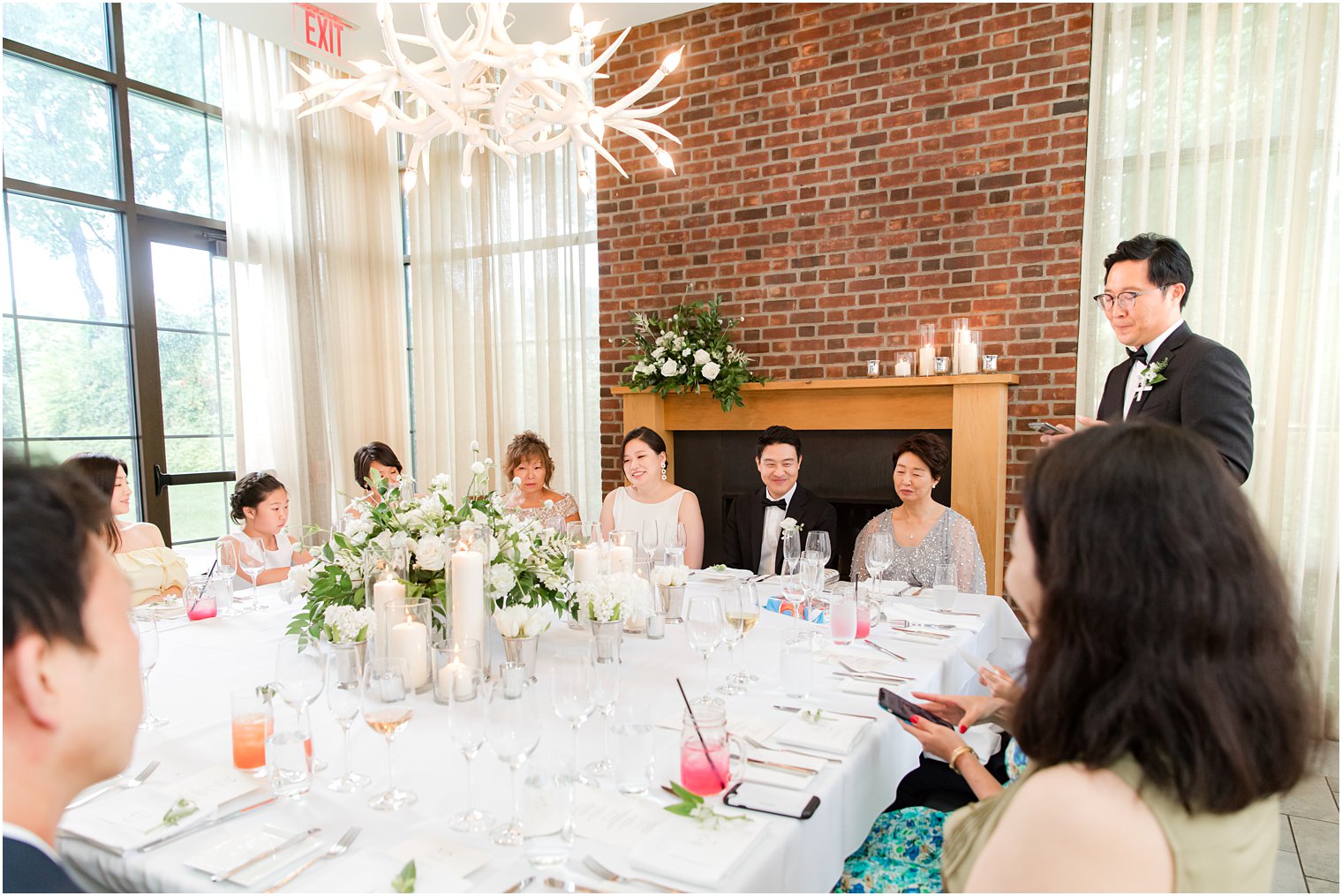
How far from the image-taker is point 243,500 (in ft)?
10.2

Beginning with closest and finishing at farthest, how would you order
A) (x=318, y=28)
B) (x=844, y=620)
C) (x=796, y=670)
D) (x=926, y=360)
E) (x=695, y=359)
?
1. (x=796, y=670)
2. (x=844, y=620)
3. (x=318, y=28)
4. (x=926, y=360)
5. (x=695, y=359)

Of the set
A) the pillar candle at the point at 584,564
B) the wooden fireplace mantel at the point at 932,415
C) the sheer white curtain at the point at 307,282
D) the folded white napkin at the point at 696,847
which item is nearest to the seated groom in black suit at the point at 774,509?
the wooden fireplace mantel at the point at 932,415

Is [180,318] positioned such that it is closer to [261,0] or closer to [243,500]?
[261,0]

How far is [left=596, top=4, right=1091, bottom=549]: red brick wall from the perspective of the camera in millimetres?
3797

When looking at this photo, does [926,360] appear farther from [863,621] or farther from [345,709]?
[345,709]

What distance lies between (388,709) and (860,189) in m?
3.77

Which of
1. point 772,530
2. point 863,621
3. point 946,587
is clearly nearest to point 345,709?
point 863,621

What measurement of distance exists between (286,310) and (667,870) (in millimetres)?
4690

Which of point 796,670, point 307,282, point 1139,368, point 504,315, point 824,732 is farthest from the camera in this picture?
point 504,315

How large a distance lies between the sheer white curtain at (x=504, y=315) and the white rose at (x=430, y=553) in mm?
3315

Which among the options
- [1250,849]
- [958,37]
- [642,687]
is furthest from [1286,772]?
[958,37]

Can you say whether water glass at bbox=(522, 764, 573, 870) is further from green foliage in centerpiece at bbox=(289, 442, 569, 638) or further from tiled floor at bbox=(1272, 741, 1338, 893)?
tiled floor at bbox=(1272, 741, 1338, 893)

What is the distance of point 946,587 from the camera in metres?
2.45

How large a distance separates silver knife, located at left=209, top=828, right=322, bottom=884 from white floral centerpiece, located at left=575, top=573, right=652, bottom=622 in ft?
2.44
